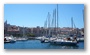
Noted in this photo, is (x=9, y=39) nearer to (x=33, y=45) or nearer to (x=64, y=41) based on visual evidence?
(x=33, y=45)

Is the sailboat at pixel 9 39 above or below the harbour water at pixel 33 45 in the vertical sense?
above

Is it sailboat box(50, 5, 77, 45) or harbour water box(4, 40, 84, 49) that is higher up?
sailboat box(50, 5, 77, 45)

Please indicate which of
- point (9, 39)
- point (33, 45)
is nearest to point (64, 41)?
point (33, 45)

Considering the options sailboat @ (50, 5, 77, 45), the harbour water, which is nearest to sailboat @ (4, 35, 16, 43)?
the harbour water

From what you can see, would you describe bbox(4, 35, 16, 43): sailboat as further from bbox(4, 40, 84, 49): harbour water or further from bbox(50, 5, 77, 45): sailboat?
bbox(50, 5, 77, 45): sailboat

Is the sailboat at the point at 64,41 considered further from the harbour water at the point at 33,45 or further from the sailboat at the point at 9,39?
the sailboat at the point at 9,39

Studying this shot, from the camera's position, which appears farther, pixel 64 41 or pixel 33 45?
pixel 64 41

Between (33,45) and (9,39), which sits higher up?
(9,39)

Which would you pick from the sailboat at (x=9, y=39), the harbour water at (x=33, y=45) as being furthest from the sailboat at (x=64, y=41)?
the sailboat at (x=9, y=39)

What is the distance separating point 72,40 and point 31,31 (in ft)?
2.83

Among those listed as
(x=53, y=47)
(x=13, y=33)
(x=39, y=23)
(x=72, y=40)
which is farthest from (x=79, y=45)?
(x=13, y=33)

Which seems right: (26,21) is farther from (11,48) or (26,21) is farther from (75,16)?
(75,16)

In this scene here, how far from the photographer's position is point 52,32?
445 centimetres

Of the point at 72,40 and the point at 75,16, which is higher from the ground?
the point at 75,16
